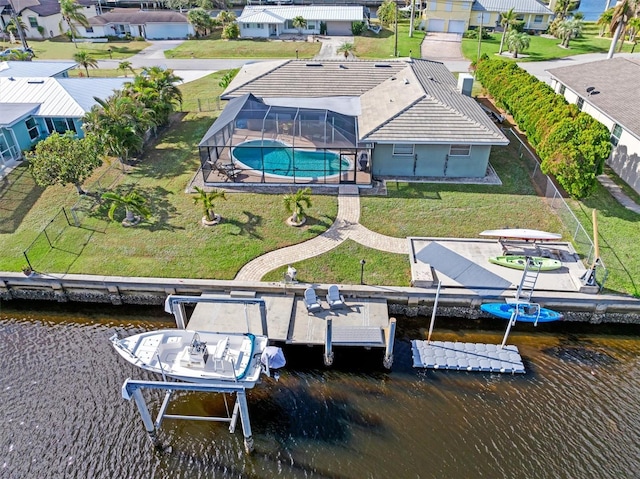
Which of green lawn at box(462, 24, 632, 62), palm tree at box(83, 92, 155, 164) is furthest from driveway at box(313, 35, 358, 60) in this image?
palm tree at box(83, 92, 155, 164)

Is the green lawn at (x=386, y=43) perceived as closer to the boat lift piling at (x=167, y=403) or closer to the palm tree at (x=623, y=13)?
the palm tree at (x=623, y=13)

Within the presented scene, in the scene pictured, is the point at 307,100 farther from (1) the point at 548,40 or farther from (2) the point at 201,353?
(1) the point at 548,40

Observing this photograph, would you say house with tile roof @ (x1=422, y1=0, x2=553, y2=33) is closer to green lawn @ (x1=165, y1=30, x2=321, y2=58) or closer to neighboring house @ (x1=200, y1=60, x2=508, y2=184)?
green lawn @ (x1=165, y1=30, x2=321, y2=58)

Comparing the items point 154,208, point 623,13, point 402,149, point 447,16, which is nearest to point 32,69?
point 154,208

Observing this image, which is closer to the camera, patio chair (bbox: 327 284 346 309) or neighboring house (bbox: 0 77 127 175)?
patio chair (bbox: 327 284 346 309)

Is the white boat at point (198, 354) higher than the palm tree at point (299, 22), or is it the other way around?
the palm tree at point (299, 22)

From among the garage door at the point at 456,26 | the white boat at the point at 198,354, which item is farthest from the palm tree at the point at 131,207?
the garage door at the point at 456,26
